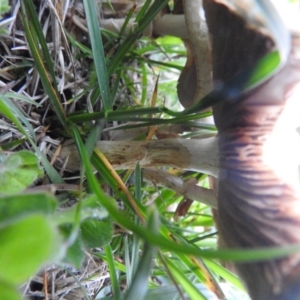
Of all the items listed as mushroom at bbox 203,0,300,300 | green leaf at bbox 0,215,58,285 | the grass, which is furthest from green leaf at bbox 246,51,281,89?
green leaf at bbox 0,215,58,285

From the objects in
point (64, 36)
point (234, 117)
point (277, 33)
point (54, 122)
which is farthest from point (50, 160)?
point (277, 33)

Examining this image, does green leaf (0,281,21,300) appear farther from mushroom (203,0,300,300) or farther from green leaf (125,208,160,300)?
mushroom (203,0,300,300)

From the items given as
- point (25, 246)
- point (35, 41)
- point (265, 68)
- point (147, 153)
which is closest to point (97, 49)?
point (35, 41)

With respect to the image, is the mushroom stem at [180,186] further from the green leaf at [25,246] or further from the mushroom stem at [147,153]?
the green leaf at [25,246]

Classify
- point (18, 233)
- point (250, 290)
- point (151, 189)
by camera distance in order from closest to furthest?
point (18, 233) < point (250, 290) < point (151, 189)

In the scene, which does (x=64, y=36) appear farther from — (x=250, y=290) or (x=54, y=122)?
(x=250, y=290)

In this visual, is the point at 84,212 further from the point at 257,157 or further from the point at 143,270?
the point at 257,157
